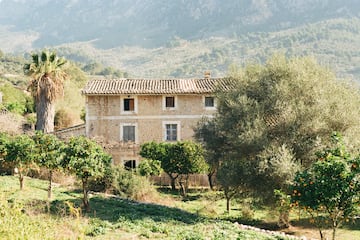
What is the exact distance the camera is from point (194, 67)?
125 m

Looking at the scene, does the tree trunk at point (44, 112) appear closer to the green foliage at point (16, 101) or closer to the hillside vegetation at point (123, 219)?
the green foliage at point (16, 101)

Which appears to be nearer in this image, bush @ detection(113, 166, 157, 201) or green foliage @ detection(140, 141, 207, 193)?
bush @ detection(113, 166, 157, 201)

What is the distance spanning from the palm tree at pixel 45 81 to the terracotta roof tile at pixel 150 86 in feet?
7.34

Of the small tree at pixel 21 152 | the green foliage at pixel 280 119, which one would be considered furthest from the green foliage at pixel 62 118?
the green foliage at pixel 280 119

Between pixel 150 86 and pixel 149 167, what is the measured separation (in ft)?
29.7

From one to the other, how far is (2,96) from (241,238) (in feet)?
132

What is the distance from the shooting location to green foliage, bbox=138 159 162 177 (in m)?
25.9

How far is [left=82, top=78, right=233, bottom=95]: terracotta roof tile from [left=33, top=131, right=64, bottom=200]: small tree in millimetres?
12258

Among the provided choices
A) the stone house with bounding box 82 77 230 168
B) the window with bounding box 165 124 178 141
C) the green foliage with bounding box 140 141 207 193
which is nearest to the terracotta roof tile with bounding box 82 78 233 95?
the stone house with bounding box 82 77 230 168

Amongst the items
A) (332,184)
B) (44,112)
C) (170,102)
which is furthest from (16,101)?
(332,184)

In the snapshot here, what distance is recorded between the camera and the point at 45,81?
105 ft

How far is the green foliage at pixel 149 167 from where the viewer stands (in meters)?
25.9

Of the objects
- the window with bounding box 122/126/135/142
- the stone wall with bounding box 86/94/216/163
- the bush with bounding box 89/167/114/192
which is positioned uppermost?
the stone wall with bounding box 86/94/216/163

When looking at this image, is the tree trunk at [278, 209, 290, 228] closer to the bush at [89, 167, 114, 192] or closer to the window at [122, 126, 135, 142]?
the bush at [89, 167, 114, 192]
